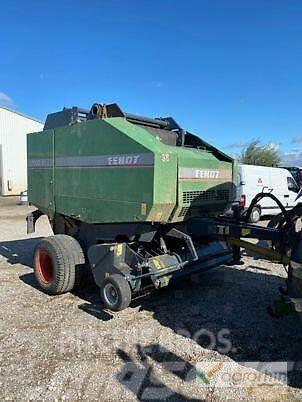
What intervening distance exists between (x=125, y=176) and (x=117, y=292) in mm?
1377

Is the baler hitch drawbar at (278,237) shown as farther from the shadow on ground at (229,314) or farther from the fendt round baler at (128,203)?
the shadow on ground at (229,314)

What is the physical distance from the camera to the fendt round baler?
14.8 feet

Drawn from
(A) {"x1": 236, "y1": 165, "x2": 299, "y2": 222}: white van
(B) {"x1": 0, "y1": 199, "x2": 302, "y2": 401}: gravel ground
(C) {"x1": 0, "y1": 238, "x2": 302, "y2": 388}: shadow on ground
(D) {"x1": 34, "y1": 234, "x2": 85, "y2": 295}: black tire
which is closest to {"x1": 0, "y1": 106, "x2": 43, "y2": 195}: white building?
(A) {"x1": 236, "y1": 165, "x2": 299, "y2": 222}: white van

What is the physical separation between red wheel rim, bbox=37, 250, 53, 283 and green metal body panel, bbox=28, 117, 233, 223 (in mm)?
708

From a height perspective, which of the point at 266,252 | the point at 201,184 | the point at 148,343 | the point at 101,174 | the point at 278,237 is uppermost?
the point at 101,174

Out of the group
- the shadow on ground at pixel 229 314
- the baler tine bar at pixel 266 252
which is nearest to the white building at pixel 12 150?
the shadow on ground at pixel 229 314

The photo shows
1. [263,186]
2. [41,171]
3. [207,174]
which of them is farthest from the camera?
[263,186]

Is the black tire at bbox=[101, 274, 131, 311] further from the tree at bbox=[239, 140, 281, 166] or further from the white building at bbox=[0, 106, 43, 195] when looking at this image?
the tree at bbox=[239, 140, 281, 166]

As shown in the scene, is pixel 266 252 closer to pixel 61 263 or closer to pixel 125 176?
pixel 125 176

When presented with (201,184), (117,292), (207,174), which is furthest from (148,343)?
(207,174)

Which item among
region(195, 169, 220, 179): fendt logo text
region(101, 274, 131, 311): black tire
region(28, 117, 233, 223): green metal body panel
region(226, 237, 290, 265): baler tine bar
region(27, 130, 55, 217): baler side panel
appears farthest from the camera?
region(27, 130, 55, 217): baler side panel

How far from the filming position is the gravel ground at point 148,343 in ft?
10.6

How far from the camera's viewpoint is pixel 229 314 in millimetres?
4758

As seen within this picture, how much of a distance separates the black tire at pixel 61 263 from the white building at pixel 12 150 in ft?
67.6
